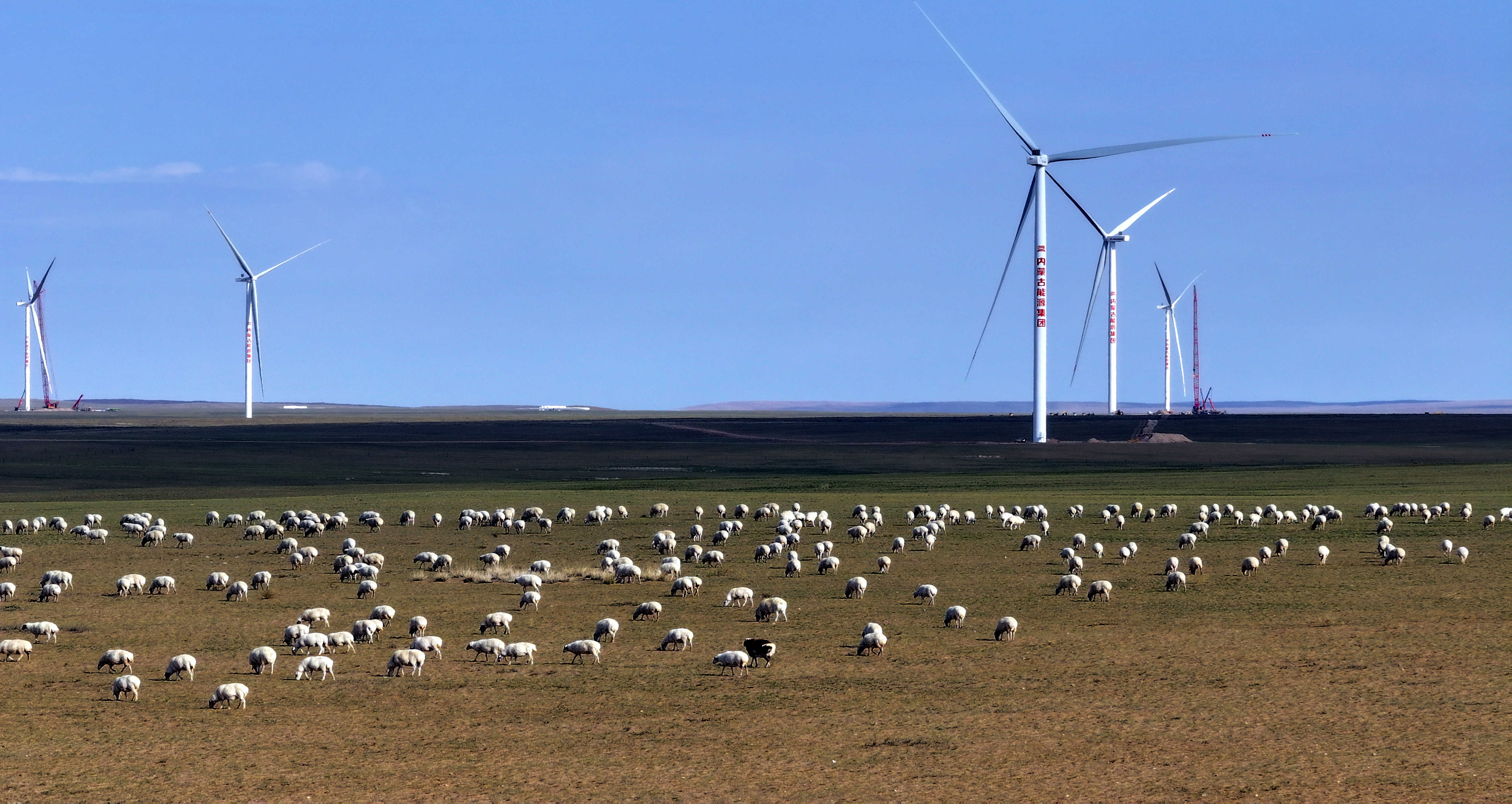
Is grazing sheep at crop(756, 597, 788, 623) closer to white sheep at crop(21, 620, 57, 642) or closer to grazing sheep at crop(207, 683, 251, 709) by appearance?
grazing sheep at crop(207, 683, 251, 709)

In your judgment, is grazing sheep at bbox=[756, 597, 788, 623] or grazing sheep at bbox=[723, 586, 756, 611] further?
grazing sheep at bbox=[723, 586, 756, 611]

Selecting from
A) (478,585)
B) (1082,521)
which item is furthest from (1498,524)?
(478,585)

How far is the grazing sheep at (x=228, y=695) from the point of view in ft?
82.2

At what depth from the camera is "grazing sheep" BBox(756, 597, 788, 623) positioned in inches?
1337

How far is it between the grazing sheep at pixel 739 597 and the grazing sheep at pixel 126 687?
47.9ft

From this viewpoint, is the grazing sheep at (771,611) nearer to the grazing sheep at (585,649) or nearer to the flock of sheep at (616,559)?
the flock of sheep at (616,559)

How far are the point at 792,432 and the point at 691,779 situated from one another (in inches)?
6351

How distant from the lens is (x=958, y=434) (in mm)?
166750

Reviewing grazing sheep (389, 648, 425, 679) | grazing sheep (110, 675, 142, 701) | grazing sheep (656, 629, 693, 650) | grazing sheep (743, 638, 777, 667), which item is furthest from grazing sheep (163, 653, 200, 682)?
grazing sheep (743, 638, 777, 667)

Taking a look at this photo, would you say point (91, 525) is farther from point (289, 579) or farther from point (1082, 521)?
point (1082, 521)

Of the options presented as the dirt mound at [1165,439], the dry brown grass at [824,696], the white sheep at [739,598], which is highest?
the dirt mound at [1165,439]

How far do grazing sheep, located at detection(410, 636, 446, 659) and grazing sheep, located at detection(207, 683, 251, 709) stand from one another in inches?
168

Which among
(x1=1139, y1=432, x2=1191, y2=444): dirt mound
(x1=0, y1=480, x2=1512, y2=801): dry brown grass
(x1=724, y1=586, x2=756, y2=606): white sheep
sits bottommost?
(x1=0, y1=480, x2=1512, y2=801): dry brown grass

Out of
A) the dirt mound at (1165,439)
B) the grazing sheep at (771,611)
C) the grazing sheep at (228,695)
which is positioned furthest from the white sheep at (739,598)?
the dirt mound at (1165,439)
